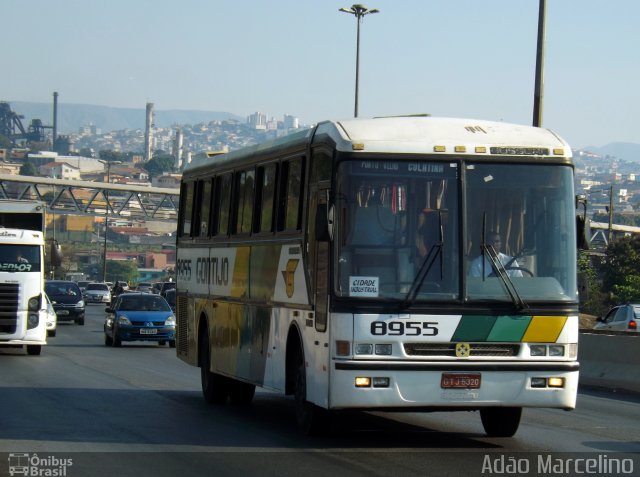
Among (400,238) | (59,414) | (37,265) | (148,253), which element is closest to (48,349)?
(37,265)

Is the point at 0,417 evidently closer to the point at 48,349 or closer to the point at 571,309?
the point at 571,309

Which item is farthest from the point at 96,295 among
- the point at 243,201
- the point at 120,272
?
the point at 120,272

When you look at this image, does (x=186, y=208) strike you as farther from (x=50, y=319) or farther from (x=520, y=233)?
(x=50, y=319)

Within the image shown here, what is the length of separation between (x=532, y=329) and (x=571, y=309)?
45 centimetres

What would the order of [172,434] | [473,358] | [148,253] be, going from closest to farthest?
[473,358]
[172,434]
[148,253]

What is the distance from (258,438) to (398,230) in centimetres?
274

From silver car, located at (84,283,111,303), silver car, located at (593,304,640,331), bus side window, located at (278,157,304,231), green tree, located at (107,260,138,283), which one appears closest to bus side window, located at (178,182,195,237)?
bus side window, located at (278,157,304,231)

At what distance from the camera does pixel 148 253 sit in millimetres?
196500

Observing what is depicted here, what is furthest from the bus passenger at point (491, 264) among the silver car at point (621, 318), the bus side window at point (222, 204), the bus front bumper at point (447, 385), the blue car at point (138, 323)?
the blue car at point (138, 323)

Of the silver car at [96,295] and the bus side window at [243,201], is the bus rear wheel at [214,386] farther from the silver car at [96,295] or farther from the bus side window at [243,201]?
the silver car at [96,295]

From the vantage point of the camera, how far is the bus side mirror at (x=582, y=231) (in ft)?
41.6

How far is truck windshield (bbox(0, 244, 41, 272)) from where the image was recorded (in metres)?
28.7

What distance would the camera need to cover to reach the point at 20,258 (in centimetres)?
2878

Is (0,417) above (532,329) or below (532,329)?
below
